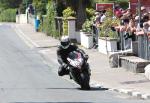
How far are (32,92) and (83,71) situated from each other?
1.77 meters

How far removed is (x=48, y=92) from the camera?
18625 millimetres

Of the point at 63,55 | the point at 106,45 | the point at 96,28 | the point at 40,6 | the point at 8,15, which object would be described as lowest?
the point at 8,15

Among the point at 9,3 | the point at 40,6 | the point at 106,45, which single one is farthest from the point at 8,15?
the point at 106,45

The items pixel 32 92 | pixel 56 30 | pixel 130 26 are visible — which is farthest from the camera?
pixel 56 30

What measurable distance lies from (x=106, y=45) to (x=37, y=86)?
9849 millimetres

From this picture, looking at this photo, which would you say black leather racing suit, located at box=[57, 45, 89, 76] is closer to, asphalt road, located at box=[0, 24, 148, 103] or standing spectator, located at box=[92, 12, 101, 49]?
asphalt road, located at box=[0, 24, 148, 103]

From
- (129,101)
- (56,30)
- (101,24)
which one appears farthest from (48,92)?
(56,30)

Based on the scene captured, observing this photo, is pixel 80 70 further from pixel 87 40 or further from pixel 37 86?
pixel 87 40

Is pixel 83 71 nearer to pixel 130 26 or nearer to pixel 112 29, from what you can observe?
pixel 130 26

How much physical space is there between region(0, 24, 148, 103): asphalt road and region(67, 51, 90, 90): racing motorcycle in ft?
0.95

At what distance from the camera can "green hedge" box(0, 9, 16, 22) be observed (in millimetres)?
86875

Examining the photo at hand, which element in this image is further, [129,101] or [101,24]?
[101,24]

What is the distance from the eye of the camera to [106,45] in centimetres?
2977

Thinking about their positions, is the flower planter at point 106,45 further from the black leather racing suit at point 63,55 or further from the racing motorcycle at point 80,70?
the racing motorcycle at point 80,70
